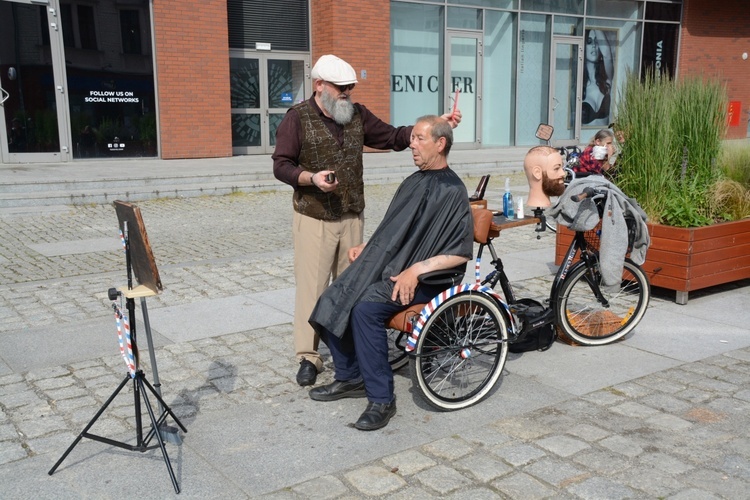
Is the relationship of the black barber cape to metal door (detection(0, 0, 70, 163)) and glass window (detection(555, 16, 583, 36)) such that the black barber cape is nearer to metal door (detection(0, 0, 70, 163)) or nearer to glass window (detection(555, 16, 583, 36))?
metal door (detection(0, 0, 70, 163))

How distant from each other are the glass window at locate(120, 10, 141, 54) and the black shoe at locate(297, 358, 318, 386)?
39.8 feet

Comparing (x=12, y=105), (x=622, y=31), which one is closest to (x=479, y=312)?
(x=12, y=105)

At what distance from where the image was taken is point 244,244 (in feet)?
29.8

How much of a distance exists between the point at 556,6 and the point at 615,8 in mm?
2337

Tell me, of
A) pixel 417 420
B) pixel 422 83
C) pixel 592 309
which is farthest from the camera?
pixel 422 83

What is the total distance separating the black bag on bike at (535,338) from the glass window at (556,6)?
16.4 meters

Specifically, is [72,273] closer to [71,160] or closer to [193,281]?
[193,281]

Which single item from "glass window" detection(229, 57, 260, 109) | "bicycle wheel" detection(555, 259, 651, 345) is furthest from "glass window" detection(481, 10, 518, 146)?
"bicycle wheel" detection(555, 259, 651, 345)

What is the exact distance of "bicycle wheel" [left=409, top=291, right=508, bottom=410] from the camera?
4152mm

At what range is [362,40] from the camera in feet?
57.3

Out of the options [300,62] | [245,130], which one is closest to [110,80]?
[245,130]

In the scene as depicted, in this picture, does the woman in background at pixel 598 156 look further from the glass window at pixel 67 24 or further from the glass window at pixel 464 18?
the glass window at pixel 464 18

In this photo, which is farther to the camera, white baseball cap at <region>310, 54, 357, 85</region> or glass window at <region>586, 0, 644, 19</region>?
glass window at <region>586, 0, 644, 19</region>

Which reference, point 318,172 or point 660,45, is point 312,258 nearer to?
point 318,172
